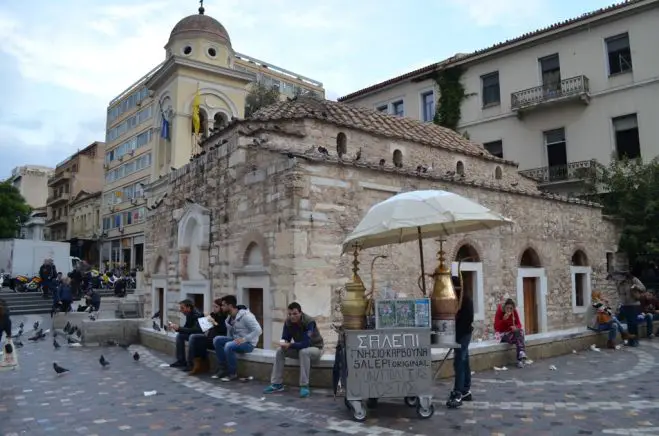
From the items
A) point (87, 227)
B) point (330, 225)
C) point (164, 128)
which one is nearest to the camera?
point (330, 225)

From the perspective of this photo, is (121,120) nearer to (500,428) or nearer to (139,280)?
(139,280)

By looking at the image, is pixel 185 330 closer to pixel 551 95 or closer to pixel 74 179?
pixel 551 95

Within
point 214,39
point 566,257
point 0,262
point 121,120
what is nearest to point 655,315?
point 566,257

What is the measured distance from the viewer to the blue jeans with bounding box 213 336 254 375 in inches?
276

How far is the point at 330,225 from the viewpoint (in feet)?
28.4

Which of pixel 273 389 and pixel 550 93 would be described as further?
pixel 550 93

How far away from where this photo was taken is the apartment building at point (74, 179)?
4728 centimetres

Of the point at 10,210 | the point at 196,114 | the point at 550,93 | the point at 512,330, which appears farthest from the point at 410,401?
the point at 10,210

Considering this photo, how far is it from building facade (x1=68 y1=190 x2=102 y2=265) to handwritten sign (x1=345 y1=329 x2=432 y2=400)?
39841 mm

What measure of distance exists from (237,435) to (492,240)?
27.9ft

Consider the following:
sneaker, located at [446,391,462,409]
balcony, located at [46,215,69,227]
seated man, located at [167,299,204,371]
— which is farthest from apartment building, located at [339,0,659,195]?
balcony, located at [46,215,69,227]

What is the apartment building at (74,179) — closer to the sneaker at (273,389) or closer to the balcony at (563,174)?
the balcony at (563,174)

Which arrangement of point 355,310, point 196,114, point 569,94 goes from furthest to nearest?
point 196,114
point 569,94
point 355,310

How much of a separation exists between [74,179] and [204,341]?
45801 millimetres
